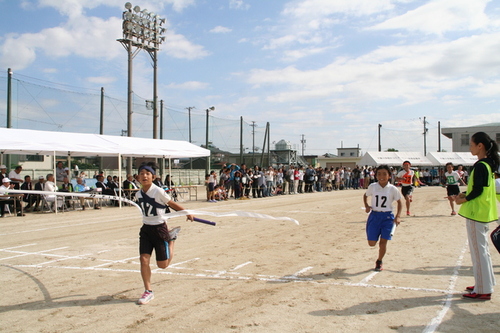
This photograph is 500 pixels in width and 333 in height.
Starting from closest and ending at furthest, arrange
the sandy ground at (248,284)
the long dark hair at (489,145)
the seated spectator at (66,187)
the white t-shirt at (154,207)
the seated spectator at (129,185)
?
1. the sandy ground at (248,284)
2. the long dark hair at (489,145)
3. the white t-shirt at (154,207)
4. the seated spectator at (66,187)
5. the seated spectator at (129,185)

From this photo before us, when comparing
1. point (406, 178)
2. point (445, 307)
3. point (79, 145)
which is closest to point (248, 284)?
point (445, 307)

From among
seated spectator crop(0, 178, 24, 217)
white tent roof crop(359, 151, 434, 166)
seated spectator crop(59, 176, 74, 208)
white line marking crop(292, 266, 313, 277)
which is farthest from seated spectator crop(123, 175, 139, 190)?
white tent roof crop(359, 151, 434, 166)

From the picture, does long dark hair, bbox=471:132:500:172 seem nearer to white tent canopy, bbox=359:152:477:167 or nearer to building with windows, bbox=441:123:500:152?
white tent canopy, bbox=359:152:477:167

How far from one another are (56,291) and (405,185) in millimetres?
11293

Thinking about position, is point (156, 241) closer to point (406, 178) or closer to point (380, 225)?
point (380, 225)

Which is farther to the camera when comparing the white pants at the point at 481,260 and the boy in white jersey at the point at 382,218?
the boy in white jersey at the point at 382,218

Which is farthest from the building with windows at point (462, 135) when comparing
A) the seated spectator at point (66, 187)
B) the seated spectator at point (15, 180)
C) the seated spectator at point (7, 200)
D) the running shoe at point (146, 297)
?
the running shoe at point (146, 297)

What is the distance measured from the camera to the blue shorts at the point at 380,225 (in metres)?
6.53

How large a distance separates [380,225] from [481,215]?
6.02ft

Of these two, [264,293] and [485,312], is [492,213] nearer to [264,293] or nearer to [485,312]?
[485,312]

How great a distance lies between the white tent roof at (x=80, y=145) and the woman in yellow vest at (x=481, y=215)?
14461mm

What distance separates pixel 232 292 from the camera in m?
5.42

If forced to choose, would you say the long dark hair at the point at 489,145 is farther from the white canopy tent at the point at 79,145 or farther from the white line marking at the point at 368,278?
the white canopy tent at the point at 79,145

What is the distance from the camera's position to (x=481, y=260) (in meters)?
4.93
